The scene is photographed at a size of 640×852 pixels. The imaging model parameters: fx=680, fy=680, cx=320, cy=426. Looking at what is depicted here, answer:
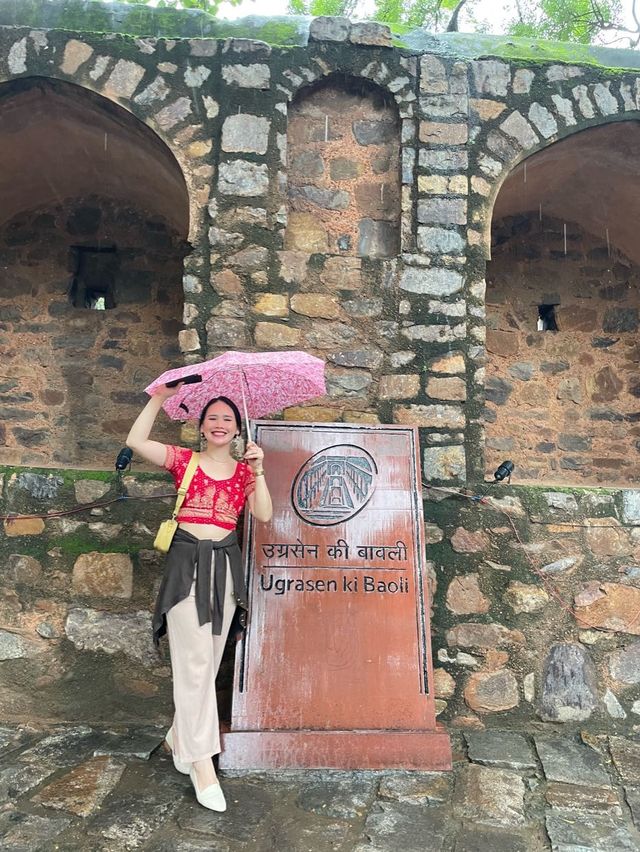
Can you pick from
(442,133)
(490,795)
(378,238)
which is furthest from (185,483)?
(442,133)

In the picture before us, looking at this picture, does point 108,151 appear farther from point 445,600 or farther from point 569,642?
point 569,642

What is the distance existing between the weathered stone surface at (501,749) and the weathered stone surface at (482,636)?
1.32ft

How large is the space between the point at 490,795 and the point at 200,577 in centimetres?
139

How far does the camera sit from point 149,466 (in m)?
4.71

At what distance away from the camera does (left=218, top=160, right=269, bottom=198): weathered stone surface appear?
3.62 metres

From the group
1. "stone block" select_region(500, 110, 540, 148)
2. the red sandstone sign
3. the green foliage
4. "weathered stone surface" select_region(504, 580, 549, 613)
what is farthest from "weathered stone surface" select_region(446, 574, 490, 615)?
the green foliage

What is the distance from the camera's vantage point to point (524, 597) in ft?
11.1

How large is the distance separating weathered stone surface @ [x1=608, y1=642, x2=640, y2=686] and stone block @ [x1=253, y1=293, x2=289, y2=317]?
2405 mm

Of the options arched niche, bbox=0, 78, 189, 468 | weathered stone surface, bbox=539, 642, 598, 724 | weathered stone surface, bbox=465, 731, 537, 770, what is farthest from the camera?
arched niche, bbox=0, 78, 189, 468

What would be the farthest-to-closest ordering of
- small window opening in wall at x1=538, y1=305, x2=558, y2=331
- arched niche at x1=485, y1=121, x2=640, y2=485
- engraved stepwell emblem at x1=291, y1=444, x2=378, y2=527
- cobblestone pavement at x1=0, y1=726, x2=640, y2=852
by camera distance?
small window opening in wall at x1=538, y1=305, x2=558, y2=331, arched niche at x1=485, y1=121, x2=640, y2=485, engraved stepwell emblem at x1=291, y1=444, x2=378, y2=527, cobblestone pavement at x1=0, y1=726, x2=640, y2=852

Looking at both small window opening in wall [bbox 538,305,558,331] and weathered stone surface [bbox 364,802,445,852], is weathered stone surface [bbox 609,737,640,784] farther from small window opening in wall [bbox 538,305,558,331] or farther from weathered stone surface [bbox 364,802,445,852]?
small window opening in wall [bbox 538,305,558,331]

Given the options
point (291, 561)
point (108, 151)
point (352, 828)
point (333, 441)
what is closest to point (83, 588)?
point (291, 561)

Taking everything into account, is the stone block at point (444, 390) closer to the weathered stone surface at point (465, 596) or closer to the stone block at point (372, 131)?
the weathered stone surface at point (465, 596)

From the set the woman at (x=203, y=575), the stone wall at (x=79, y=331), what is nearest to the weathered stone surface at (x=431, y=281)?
the woman at (x=203, y=575)
